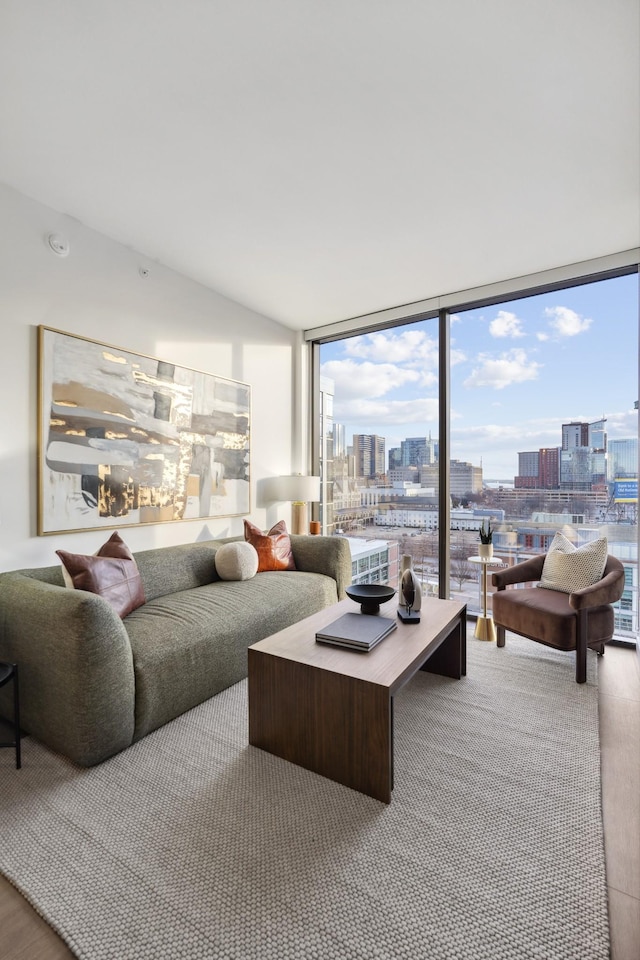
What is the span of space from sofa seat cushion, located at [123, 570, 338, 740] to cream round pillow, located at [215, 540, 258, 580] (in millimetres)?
74

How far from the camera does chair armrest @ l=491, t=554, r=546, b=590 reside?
9.96 ft

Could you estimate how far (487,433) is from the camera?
12.1 feet

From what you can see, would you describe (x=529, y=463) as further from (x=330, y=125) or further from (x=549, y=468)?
(x=330, y=125)

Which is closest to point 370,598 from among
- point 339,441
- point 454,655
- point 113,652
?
point 454,655

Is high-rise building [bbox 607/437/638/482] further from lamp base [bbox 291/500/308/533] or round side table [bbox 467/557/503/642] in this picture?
lamp base [bbox 291/500/308/533]

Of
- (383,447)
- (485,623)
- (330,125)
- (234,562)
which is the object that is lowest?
(485,623)

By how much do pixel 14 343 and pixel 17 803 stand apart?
6.92 ft

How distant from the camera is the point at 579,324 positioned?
10.9 feet

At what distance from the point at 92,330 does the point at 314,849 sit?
283cm

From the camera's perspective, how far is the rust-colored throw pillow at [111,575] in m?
2.22

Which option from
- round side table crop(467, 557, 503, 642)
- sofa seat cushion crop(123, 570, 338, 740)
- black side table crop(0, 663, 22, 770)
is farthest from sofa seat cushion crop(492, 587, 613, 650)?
black side table crop(0, 663, 22, 770)

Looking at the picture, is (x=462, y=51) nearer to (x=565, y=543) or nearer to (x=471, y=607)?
(x=565, y=543)

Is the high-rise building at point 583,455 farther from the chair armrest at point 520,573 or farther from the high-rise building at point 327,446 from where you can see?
the high-rise building at point 327,446

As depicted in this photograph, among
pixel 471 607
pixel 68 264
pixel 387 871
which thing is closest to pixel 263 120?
pixel 68 264
